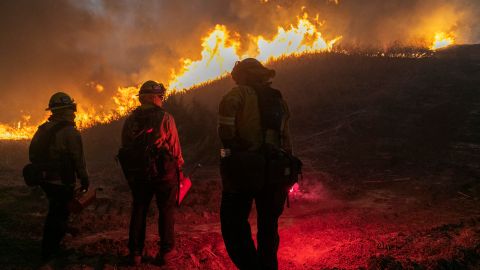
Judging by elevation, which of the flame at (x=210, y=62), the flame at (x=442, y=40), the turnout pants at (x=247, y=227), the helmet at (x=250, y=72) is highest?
the flame at (x=442, y=40)

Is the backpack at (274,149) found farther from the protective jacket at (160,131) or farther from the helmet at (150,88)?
the helmet at (150,88)

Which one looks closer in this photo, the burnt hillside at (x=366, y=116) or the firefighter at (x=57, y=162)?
the firefighter at (x=57, y=162)

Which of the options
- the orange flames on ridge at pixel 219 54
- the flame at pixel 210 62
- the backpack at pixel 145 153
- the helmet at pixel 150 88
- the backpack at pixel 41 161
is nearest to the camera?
the backpack at pixel 145 153

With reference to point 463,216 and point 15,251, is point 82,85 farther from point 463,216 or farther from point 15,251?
point 463,216

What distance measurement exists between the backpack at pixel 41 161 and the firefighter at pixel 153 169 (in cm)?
88

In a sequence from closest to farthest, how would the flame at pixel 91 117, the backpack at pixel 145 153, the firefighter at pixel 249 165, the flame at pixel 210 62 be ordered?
1. the firefighter at pixel 249 165
2. the backpack at pixel 145 153
3. the flame at pixel 91 117
4. the flame at pixel 210 62

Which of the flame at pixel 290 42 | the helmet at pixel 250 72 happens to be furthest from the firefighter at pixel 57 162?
the flame at pixel 290 42

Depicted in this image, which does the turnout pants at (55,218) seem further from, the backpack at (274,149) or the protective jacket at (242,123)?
the backpack at (274,149)

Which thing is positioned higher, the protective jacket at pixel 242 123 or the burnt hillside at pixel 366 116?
the burnt hillside at pixel 366 116

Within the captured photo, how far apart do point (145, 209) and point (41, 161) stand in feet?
4.27

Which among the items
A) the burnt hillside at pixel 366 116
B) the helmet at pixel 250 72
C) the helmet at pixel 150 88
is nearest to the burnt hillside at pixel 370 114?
the burnt hillside at pixel 366 116

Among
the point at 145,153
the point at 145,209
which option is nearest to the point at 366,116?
the point at 145,209

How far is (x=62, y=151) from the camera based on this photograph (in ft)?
13.8

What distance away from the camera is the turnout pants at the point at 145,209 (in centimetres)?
390
